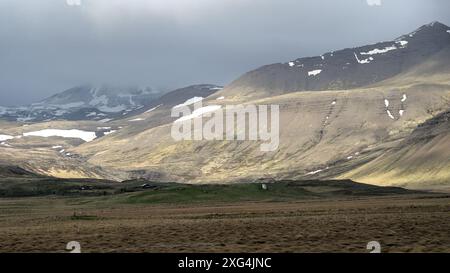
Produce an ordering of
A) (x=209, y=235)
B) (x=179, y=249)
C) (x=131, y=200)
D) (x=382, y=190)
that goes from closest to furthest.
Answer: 1. (x=179, y=249)
2. (x=209, y=235)
3. (x=131, y=200)
4. (x=382, y=190)

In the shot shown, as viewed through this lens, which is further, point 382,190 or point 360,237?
point 382,190

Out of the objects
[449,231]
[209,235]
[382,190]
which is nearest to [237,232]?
[209,235]

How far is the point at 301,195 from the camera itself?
154 meters

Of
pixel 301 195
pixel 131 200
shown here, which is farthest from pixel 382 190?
pixel 131 200

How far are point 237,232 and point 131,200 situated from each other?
85369 mm

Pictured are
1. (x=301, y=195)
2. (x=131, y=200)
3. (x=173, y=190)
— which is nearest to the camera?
(x=131, y=200)

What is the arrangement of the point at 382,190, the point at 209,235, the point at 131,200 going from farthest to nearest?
the point at 382,190
the point at 131,200
the point at 209,235

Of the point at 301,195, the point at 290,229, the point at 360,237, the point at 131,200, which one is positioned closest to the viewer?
the point at 360,237

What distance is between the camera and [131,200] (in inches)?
4882
